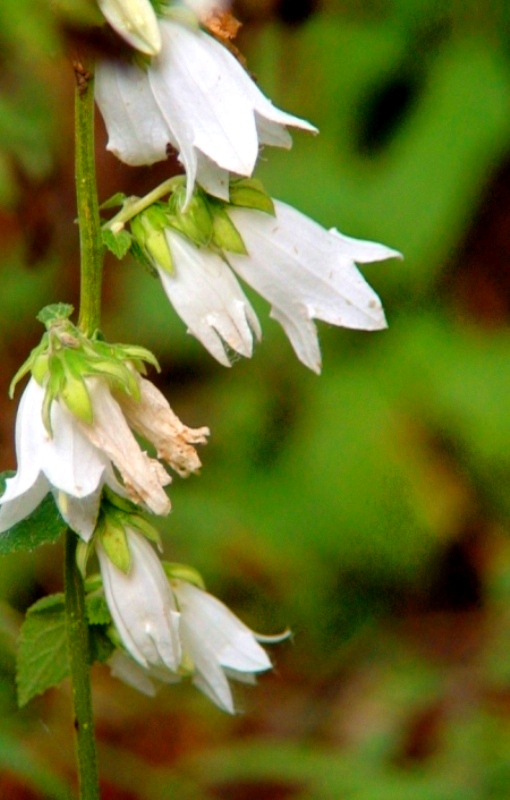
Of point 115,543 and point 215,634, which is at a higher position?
point 115,543

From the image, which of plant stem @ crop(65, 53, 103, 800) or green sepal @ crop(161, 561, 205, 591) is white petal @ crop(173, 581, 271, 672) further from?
plant stem @ crop(65, 53, 103, 800)

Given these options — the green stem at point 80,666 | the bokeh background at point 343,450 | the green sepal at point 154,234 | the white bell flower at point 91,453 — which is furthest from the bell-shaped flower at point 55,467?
the bokeh background at point 343,450

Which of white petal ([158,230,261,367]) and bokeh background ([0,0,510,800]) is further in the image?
bokeh background ([0,0,510,800])

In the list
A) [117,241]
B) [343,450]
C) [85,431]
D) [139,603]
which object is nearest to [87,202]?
[117,241]

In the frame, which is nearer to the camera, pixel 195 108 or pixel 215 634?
pixel 195 108

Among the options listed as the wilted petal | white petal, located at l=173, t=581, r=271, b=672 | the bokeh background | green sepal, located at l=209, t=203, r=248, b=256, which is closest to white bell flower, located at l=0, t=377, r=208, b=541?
the wilted petal

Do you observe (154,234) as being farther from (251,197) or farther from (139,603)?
(139,603)

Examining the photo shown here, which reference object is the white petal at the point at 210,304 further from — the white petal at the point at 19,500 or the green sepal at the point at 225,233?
the white petal at the point at 19,500

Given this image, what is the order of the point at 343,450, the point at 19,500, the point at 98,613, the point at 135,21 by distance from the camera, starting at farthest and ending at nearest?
1. the point at 343,450
2. the point at 98,613
3. the point at 19,500
4. the point at 135,21
